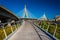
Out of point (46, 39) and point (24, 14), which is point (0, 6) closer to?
point (46, 39)

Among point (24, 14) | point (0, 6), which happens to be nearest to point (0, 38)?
point (0, 6)

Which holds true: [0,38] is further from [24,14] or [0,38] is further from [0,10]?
[24,14]

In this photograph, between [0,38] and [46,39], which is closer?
[46,39]

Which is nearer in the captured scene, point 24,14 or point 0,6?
point 0,6

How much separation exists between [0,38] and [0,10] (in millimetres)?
27394

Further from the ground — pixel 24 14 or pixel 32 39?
pixel 24 14

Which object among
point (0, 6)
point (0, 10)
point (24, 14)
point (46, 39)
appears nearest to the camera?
point (46, 39)

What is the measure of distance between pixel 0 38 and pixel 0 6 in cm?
2466

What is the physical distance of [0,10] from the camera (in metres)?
39.9

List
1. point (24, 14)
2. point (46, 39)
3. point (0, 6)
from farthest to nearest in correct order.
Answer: point (24, 14), point (0, 6), point (46, 39)

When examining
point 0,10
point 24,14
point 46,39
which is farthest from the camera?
point 24,14

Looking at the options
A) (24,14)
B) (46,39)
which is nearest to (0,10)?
(46,39)

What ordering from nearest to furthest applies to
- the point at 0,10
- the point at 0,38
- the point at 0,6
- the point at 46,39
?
the point at 46,39 → the point at 0,38 → the point at 0,6 → the point at 0,10

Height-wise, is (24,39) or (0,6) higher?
(0,6)
